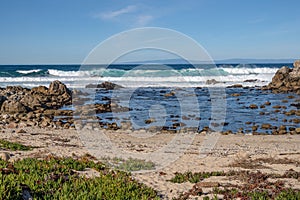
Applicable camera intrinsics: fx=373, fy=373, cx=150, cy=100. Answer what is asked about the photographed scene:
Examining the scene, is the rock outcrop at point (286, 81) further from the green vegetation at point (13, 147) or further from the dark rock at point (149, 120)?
the green vegetation at point (13, 147)

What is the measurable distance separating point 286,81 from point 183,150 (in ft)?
140

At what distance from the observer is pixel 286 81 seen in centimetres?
5331

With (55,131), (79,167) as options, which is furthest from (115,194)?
(55,131)

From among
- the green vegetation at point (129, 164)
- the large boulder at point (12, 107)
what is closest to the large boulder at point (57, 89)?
the large boulder at point (12, 107)

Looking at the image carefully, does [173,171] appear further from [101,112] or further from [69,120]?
[101,112]

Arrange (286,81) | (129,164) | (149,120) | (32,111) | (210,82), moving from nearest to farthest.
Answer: (129,164), (149,120), (32,111), (286,81), (210,82)

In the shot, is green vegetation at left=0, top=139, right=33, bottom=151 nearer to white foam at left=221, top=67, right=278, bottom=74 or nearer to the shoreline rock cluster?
the shoreline rock cluster

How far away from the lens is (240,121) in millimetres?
24359

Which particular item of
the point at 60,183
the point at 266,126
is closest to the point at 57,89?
the point at 266,126

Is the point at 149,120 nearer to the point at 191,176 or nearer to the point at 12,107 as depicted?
the point at 12,107

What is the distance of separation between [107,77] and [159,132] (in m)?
48.5

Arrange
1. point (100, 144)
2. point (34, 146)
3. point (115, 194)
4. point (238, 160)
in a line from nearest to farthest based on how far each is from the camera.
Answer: point (115, 194)
point (238, 160)
point (34, 146)
point (100, 144)

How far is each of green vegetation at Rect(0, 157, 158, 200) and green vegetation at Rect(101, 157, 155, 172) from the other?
2.09ft

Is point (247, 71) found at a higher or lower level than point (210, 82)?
higher
